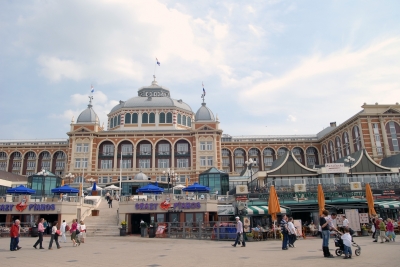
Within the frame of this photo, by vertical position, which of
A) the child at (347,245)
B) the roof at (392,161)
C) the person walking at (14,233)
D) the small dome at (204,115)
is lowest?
the child at (347,245)

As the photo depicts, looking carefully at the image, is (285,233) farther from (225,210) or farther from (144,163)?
(144,163)

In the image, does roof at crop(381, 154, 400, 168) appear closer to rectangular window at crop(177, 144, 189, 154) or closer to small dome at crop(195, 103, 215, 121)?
small dome at crop(195, 103, 215, 121)

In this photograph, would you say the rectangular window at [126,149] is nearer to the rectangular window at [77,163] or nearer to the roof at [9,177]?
the rectangular window at [77,163]

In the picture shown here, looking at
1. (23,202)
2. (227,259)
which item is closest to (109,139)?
(23,202)

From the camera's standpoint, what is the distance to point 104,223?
118 feet

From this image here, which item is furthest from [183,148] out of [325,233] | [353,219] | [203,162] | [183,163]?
[325,233]

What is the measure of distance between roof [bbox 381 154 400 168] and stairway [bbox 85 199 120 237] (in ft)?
132

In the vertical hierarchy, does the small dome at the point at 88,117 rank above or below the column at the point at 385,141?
above

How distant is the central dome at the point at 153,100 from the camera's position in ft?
253

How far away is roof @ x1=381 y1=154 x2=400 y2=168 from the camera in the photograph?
52.8 m

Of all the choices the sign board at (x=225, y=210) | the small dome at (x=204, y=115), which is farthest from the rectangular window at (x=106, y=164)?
the sign board at (x=225, y=210)

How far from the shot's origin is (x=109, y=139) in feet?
234

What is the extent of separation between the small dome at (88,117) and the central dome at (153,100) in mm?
6304

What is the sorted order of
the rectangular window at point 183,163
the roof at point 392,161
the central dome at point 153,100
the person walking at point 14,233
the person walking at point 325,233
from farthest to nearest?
the central dome at point 153,100 → the rectangular window at point 183,163 → the roof at point 392,161 → the person walking at point 14,233 → the person walking at point 325,233
